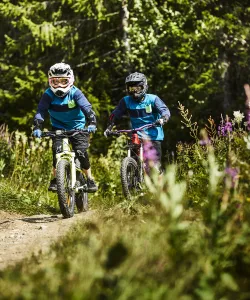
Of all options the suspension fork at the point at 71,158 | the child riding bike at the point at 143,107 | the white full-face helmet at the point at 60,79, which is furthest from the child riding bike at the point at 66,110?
the child riding bike at the point at 143,107

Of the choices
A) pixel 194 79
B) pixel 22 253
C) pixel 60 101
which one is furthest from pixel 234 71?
pixel 22 253

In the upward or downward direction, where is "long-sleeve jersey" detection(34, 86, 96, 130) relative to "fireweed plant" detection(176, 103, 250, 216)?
upward

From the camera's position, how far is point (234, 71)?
1709cm

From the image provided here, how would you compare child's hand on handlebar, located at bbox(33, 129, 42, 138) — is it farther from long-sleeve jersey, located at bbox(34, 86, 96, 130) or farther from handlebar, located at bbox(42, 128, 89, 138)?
long-sleeve jersey, located at bbox(34, 86, 96, 130)

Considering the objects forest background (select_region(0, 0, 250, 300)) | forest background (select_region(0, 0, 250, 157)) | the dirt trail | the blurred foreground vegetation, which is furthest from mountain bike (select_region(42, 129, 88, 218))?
forest background (select_region(0, 0, 250, 157))

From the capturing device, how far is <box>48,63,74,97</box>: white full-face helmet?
8055 mm

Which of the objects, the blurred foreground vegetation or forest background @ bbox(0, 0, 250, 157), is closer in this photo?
the blurred foreground vegetation

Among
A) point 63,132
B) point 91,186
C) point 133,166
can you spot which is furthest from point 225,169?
point 91,186

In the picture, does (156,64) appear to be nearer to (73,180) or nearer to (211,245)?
(73,180)

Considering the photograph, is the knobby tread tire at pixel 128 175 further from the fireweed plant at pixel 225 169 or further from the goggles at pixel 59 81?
the goggles at pixel 59 81

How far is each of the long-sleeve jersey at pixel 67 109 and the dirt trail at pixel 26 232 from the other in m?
1.32

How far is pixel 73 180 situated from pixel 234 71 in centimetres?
1023

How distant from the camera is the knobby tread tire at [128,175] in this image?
8.12 m

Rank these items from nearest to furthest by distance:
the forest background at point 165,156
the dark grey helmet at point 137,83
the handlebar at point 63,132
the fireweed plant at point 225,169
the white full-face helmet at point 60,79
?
the forest background at point 165,156 < the fireweed plant at point 225,169 < the handlebar at point 63,132 < the white full-face helmet at point 60,79 < the dark grey helmet at point 137,83
